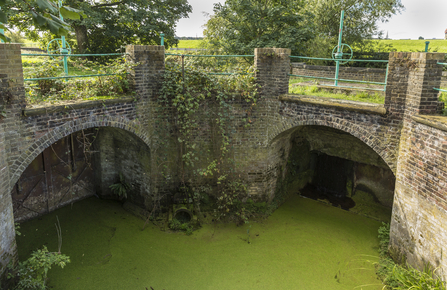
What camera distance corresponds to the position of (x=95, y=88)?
762 cm

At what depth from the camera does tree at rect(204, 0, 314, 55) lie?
14836 millimetres

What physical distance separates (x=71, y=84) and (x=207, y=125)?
11.0 feet

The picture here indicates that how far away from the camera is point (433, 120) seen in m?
5.91

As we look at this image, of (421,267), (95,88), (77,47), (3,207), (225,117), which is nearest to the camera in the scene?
(3,207)

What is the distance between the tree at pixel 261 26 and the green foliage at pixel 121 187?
345 inches

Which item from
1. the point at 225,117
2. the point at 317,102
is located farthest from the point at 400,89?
the point at 225,117

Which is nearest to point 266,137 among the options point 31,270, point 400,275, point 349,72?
point 400,275

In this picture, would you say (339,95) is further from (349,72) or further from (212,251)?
(212,251)

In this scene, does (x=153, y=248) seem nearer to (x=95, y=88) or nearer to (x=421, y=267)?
(x=95, y=88)

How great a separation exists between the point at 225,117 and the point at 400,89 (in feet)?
13.2

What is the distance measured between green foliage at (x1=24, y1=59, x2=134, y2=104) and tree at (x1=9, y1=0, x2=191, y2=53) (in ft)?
24.5

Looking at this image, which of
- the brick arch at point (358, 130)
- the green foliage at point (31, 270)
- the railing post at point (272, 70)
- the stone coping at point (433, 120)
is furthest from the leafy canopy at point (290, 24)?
Result: the green foliage at point (31, 270)

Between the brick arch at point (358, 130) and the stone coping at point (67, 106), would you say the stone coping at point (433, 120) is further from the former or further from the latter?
the stone coping at point (67, 106)

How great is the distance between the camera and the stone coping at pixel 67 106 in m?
6.12
